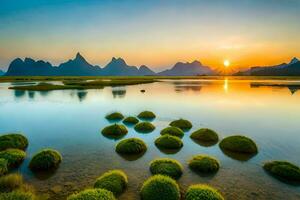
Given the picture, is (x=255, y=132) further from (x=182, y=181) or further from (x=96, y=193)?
(x=96, y=193)

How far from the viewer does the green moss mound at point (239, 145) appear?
23406mm

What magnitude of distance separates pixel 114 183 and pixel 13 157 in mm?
10748

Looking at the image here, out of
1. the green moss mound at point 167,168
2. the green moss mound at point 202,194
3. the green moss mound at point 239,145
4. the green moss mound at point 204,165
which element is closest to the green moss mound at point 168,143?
the green moss mound at point 239,145

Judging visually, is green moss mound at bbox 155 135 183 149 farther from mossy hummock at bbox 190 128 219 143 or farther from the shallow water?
mossy hummock at bbox 190 128 219 143

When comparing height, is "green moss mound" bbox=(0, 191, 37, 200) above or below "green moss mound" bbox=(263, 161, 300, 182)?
above

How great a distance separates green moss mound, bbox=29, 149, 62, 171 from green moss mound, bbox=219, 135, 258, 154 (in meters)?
17.3

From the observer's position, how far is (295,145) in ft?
85.6

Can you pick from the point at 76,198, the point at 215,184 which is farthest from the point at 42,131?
the point at 215,184

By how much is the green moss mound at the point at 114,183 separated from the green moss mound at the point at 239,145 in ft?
43.8

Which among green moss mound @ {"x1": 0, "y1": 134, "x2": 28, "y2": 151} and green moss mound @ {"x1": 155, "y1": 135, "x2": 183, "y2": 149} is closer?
green moss mound @ {"x1": 0, "y1": 134, "x2": 28, "y2": 151}

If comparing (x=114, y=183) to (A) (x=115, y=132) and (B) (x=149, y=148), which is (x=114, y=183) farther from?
(A) (x=115, y=132)

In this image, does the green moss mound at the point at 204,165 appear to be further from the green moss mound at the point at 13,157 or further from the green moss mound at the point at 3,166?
the green moss mound at the point at 13,157

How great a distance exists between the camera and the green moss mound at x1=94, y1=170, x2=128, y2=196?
14734 millimetres

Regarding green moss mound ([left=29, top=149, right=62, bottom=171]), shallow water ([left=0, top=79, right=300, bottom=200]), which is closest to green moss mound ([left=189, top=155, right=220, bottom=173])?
shallow water ([left=0, top=79, right=300, bottom=200])
